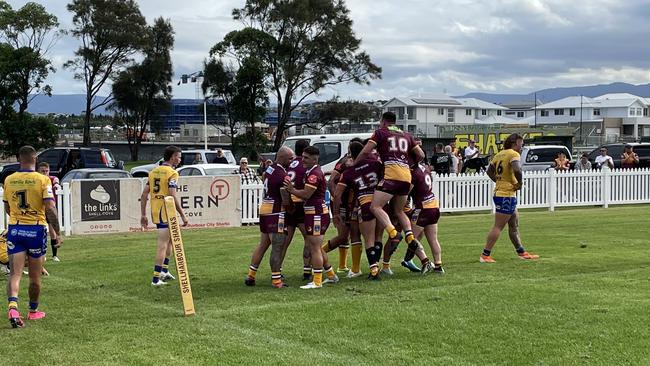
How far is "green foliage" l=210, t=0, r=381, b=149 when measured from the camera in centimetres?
5372

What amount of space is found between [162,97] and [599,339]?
64235 mm

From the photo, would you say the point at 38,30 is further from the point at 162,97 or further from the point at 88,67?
the point at 162,97

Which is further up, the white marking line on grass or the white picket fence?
the white picket fence

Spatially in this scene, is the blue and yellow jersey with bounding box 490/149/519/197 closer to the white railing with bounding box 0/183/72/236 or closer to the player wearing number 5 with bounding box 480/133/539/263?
the player wearing number 5 with bounding box 480/133/539/263

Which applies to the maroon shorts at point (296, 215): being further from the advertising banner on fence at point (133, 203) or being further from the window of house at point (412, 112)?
the window of house at point (412, 112)

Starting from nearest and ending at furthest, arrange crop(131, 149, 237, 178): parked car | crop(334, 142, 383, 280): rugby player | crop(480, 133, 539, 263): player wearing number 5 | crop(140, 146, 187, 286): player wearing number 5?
crop(334, 142, 383, 280): rugby player, crop(140, 146, 187, 286): player wearing number 5, crop(480, 133, 539, 263): player wearing number 5, crop(131, 149, 237, 178): parked car

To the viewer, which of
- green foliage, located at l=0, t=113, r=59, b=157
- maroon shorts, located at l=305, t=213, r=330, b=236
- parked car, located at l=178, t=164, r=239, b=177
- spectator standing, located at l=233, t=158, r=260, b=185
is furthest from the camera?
green foliage, located at l=0, t=113, r=59, b=157

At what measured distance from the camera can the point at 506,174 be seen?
1105 cm

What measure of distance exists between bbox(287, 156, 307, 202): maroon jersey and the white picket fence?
907cm

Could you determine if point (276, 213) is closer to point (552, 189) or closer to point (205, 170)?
point (205, 170)

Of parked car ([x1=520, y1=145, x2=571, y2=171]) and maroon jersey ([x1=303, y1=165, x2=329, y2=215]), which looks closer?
maroon jersey ([x1=303, y1=165, x2=329, y2=215])

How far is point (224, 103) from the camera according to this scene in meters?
57.1

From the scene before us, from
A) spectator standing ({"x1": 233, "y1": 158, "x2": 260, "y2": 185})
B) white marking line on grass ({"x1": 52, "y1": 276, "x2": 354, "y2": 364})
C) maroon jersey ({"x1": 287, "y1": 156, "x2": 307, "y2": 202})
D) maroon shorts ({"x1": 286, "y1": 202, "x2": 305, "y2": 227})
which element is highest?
maroon jersey ({"x1": 287, "y1": 156, "x2": 307, "y2": 202})

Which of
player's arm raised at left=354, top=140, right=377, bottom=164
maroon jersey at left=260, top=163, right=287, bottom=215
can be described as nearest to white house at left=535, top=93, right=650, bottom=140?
player's arm raised at left=354, top=140, right=377, bottom=164
